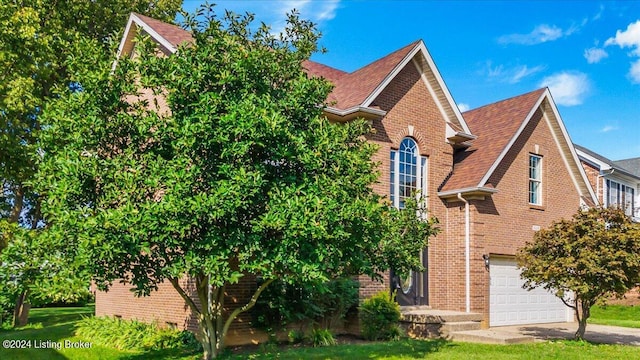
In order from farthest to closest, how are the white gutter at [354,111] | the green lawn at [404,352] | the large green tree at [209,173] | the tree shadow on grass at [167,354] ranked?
the white gutter at [354,111] < the tree shadow on grass at [167,354] < the green lawn at [404,352] < the large green tree at [209,173]

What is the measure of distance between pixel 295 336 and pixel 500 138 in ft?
33.9

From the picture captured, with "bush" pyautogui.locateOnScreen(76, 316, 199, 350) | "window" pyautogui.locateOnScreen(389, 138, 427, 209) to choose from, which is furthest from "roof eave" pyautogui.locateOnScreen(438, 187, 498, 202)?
"bush" pyautogui.locateOnScreen(76, 316, 199, 350)

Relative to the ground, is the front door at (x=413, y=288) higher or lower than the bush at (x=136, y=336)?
higher

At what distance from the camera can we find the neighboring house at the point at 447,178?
15.8m

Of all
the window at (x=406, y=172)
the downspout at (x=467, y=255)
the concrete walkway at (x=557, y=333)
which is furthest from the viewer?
the downspout at (x=467, y=255)

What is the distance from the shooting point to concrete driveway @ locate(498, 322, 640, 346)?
14.5m

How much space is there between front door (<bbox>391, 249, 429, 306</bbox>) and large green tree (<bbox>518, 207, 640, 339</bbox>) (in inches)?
153

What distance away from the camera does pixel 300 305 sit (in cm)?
1293

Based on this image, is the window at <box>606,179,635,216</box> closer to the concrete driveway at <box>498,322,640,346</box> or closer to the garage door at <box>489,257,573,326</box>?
the garage door at <box>489,257,573,326</box>

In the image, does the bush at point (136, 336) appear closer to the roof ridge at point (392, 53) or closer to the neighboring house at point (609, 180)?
the roof ridge at point (392, 53)

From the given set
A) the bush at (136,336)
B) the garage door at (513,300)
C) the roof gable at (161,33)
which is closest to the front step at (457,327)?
the garage door at (513,300)

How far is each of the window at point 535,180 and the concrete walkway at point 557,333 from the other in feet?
15.2

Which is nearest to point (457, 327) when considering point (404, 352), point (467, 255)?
point (467, 255)

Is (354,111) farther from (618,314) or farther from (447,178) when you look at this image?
(618,314)
